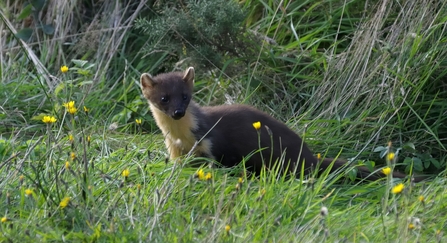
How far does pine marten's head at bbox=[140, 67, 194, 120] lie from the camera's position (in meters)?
6.08

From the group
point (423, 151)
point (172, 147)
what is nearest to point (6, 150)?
point (172, 147)

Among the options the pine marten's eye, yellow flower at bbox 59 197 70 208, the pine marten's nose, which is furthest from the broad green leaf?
yellow flower at bbox 59 197 70 208

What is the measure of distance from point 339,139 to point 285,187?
1.58 m

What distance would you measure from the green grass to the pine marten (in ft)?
0.57

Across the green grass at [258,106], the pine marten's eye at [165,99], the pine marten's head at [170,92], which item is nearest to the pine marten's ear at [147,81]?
the pine marten's head at [170,92]

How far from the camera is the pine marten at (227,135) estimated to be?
19.5 feet

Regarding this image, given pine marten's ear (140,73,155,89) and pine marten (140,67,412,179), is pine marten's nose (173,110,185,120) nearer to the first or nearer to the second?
pine marten (140,67,412,179)

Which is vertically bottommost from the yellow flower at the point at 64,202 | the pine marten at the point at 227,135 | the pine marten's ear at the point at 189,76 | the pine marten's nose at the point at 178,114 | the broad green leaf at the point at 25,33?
the broad green leaf at the point at 25,33

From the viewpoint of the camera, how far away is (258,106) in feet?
23.6

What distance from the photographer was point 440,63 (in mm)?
6527

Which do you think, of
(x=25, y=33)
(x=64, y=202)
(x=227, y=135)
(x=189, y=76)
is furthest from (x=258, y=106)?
(x=64, y=202)

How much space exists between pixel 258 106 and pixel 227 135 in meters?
1.20

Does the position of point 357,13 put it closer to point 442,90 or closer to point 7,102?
point 442,90

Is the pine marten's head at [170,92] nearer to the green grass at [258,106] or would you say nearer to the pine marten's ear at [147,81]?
the pine marten's ear at [147,81]
